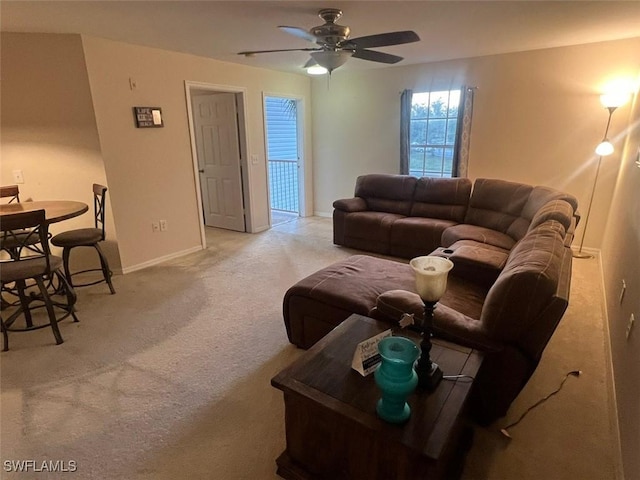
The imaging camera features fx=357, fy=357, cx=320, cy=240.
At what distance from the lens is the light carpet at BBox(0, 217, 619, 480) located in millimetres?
1683

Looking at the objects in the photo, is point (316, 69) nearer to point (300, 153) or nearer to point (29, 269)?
point (300, 153)

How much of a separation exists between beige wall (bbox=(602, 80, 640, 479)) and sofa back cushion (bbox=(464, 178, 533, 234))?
85cm

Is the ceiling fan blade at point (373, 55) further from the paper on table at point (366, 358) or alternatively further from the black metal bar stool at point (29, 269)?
the black metal bar stool at point (29, 269)

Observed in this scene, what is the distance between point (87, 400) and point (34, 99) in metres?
2.95

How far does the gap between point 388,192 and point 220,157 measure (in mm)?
2553

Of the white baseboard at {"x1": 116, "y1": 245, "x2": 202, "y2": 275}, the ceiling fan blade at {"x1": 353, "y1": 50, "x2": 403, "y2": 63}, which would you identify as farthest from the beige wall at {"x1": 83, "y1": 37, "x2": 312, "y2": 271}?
the ceiling fan blade at {"x1": 353, "y1": 50, "x2": 403, "y2": 63}

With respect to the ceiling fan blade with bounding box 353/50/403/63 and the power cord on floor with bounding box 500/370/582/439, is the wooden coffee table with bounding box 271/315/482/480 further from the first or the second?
the ceiling fan blade with bounding box 353/50/403/63

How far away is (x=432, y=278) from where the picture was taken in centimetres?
130

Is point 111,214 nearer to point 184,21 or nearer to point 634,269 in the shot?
point 184,21

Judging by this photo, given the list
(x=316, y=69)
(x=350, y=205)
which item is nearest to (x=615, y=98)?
(x=350, y=205)

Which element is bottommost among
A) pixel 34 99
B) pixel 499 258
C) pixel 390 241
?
pixel 390 241

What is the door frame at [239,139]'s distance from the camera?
14.3 feet

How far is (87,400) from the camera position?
209cm

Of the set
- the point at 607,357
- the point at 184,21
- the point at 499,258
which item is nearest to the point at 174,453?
the point at 499,258
